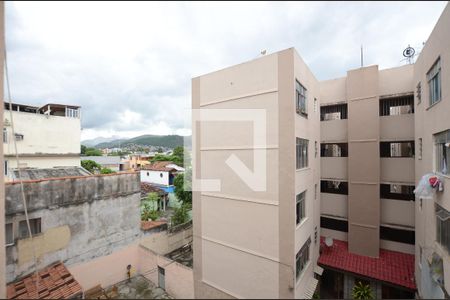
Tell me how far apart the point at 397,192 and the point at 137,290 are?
12202 millimetres

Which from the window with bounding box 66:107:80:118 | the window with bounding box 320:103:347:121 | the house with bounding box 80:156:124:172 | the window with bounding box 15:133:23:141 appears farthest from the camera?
the house with bounding box 80:156:124:172

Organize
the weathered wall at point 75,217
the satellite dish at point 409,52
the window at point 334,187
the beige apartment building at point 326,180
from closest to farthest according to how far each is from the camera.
A: 1. the beige apartment building at point 326,180
2. the weathered wall at point 75,217
3. the satellite dish at point 409,52
4. the window at point 334,187

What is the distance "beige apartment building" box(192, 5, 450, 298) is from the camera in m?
6.22

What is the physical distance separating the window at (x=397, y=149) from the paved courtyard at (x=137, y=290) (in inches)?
443

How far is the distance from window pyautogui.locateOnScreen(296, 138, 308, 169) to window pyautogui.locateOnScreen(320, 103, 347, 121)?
437 cm

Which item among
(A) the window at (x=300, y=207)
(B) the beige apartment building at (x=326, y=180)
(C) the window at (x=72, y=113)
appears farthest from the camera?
(C) the window at (x=72, y=113)

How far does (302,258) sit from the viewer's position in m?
7.27

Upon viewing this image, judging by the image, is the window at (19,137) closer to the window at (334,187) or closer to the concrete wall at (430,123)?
the window at (334,187)

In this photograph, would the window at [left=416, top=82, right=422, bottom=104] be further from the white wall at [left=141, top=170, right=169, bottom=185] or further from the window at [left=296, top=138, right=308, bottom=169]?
the white wall at [left=141, top=170, right=169, bottom=185]

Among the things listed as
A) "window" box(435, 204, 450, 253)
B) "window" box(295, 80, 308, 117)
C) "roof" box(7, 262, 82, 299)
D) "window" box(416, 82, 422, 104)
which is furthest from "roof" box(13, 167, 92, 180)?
"window" box(416, 82, 422, 104)

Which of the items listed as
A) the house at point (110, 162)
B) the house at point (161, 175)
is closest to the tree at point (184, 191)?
the house at point (161, 175)

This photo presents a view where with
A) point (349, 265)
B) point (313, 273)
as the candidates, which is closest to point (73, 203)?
point (313, 273)

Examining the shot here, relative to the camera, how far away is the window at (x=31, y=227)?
7469 millimetres

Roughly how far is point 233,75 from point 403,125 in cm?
773
